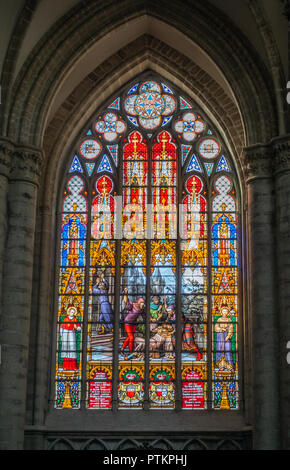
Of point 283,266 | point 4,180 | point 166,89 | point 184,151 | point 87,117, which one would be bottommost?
point 283,266

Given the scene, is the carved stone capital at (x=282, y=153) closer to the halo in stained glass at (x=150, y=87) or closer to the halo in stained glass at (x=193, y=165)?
the halo in stained glass at (x=193, y=165)

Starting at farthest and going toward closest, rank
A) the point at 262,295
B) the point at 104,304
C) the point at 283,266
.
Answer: the point at 104,304, the point at 262,295, the point at 283,266

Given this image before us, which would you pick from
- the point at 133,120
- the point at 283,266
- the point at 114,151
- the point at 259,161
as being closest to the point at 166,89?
the point at 133,120

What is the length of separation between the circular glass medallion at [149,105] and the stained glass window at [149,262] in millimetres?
31

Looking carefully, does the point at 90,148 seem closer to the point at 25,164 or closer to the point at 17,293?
the point at 25,164

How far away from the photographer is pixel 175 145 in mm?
21719

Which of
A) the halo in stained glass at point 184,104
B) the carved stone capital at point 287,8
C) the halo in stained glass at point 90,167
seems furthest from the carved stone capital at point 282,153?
the halo in stained glass at point 90,167

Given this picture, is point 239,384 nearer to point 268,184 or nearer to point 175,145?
point 268,184

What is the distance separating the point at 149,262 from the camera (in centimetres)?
2069

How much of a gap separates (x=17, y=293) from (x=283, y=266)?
5.38m

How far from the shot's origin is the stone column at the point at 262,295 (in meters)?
17.1

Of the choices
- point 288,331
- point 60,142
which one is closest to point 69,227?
point 60,142

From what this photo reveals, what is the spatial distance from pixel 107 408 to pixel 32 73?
7.62 meters

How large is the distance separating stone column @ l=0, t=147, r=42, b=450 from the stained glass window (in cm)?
248
